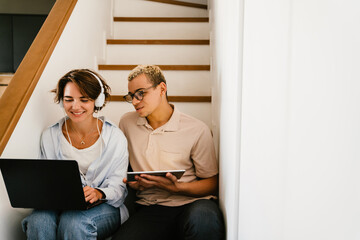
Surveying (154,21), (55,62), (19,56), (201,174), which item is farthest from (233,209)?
(19,56)

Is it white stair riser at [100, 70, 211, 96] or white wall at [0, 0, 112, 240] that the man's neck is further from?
white stair riser at [100, 70, 211, 96]

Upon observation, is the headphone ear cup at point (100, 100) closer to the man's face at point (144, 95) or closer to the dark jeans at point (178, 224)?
the man's face at point (144, 95)

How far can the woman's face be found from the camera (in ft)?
5.25

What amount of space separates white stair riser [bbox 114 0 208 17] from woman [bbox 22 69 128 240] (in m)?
1.84

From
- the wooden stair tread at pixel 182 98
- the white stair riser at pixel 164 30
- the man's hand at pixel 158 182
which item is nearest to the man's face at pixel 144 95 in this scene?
the man's hand at pixel 158 182

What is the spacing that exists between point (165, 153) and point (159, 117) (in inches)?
7.9

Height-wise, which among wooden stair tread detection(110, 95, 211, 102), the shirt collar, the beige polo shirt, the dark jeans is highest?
wooden stair tread detection(110, 95, 211, 102)

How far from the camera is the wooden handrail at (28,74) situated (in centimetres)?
142

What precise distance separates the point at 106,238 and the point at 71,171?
0.43 m

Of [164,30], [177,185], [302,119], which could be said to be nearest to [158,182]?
[177,185]

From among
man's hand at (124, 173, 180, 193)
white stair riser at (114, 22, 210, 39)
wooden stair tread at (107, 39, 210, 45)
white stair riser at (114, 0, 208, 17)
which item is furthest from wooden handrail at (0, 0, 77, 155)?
white stair riser at (114, 0, 208, 17)

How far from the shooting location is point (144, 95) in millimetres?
1785

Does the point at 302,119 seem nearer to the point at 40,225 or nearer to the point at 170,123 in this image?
the point at 40,225

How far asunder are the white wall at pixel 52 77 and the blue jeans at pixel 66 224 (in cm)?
10
